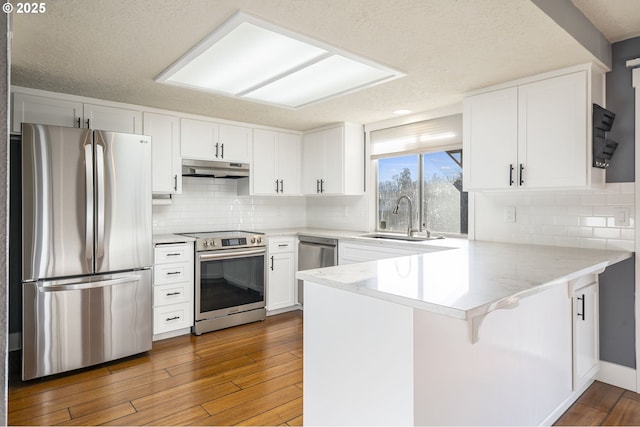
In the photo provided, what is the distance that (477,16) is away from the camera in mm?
1901

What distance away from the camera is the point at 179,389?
2535mm

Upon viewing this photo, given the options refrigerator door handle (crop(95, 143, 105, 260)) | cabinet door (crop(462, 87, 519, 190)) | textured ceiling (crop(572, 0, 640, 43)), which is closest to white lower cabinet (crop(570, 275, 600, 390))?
cabinet door (crop(462, 87, 519, 190))

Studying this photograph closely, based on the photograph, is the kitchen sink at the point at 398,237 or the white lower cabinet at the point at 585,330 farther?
the kitchen sink at the point at 398,237

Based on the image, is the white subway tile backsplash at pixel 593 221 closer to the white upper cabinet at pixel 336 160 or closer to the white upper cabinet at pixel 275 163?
the white upper cabinet at pixel 336 160

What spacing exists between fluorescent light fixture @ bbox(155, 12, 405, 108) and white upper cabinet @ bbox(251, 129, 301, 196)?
1188 mm

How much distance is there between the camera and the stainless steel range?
3.64 m

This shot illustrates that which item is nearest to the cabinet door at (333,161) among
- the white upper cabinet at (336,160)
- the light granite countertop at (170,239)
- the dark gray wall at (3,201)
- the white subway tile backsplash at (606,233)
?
the white upper cabinet at (336,160)

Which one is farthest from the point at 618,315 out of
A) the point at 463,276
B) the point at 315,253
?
the point at 315,253

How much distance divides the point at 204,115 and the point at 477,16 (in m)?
2.86

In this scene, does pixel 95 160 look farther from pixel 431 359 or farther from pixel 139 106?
pixel 431 359

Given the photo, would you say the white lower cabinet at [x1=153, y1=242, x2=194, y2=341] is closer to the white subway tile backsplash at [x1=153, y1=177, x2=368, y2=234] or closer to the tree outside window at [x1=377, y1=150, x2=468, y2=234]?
the white subway tile backsplash at [x1=153, y1=177, x2=368, y2=234]

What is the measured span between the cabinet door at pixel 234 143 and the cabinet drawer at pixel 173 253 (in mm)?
1071

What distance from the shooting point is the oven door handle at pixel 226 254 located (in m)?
3.63

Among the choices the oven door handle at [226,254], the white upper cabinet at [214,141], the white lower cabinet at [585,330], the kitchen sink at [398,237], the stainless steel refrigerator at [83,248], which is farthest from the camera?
the white upper cabinet at [214,141]
